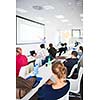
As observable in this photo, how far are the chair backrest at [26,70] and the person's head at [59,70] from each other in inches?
6.9

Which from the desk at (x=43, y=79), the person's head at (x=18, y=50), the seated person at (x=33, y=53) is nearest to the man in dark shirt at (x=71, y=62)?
the desk at (x=43, y=79)

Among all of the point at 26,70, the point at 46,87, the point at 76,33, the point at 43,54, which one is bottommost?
the point at 46,87

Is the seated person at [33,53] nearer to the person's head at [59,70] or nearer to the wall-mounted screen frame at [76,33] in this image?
the person's head at [59,70]

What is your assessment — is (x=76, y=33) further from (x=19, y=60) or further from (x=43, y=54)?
(x=19, y=60)

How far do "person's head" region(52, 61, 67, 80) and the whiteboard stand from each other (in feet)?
0.78

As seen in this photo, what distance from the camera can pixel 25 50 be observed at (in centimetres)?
158

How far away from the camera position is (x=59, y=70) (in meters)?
1.53

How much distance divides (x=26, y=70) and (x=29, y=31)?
305mm

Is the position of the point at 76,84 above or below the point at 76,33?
below

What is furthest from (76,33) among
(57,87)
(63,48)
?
(57,87)

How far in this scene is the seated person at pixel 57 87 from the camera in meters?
1.51
